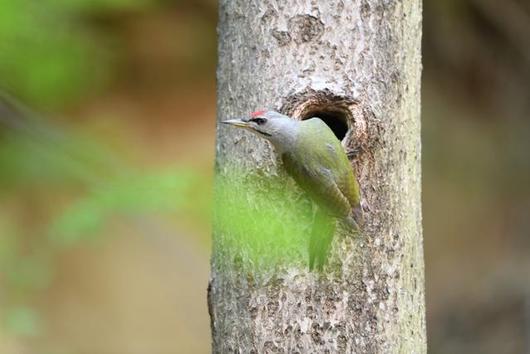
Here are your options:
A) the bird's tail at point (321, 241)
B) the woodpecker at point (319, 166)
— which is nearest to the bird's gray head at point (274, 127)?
the woodpecker at point (319, 166)

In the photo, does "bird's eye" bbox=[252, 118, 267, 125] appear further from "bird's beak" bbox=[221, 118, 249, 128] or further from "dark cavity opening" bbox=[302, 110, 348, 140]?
"dark cavity opening" bbox=[302, 110, 348, 140]

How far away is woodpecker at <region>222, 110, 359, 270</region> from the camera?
2.42 meters

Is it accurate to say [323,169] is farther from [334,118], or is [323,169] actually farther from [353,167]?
[334,118]

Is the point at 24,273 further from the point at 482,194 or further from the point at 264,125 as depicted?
the point at 482,194

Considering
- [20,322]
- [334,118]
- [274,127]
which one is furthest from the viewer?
[20,322]

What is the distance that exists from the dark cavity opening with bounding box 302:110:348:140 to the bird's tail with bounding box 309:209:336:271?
26cm

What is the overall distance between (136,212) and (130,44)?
5.00 m

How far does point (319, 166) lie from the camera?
2.48 m

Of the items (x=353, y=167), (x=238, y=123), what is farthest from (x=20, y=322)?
(x=353, y=167)

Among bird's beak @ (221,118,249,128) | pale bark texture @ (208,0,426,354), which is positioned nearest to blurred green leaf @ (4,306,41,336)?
pale bark texture @ (208,0,426,354)

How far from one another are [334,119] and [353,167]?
0.17 m

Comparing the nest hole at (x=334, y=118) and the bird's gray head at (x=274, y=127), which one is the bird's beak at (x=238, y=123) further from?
the nest hole at (x=334, y=118)

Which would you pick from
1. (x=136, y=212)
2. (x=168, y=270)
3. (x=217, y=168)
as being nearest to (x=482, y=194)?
(x=168, y=270)

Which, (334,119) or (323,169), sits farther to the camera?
(334,119)
